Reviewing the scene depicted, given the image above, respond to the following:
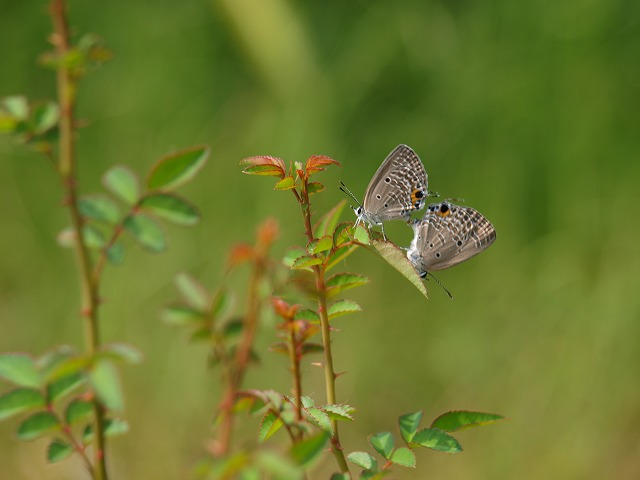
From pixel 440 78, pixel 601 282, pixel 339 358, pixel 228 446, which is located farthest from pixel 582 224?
pixel 228 446

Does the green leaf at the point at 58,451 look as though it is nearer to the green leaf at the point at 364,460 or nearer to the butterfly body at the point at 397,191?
the green leaf at the point at 364,460

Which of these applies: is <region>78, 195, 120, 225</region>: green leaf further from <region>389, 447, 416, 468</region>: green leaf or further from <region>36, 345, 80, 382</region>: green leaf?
<region>389, 447, 416, 468</region>: green leaf

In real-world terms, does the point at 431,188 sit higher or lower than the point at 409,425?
lower

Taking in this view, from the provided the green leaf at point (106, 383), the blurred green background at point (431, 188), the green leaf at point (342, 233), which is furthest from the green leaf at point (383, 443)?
the blurred green background at point (431, 188)

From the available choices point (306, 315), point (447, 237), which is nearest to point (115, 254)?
point (306, 315)

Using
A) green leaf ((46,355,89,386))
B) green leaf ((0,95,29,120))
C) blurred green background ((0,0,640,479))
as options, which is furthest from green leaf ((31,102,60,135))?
blurred green background ((0,0,640,479))

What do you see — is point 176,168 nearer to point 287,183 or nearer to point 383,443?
point 287,183
